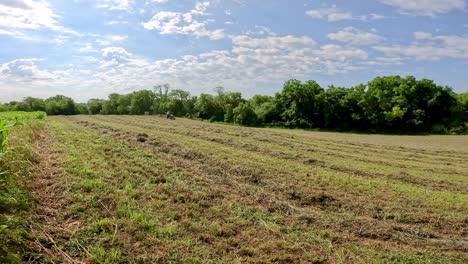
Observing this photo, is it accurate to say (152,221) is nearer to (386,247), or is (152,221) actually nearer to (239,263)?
(239,263)

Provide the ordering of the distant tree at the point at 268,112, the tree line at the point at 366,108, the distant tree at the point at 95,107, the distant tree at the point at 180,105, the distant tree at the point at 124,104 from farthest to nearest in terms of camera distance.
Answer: the distant tree at the point at 95,107
the distant tree at the point at 124,104
the distant tree at the point at 180,105
the distant tree at the point at 268,112
the tree line at the point at 366,108

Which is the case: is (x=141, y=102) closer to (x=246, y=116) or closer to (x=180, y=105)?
(x=180, y=105)

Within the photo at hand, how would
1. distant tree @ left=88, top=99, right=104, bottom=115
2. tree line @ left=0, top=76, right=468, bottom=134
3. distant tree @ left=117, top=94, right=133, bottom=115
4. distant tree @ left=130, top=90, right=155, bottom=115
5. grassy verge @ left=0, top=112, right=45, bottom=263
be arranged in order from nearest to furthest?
grassy verge @ left=0, top=112, right=45, bottom=263, tree line @ left=0, top=76, right=468, bottom=134, distant tree @ left=130, top=90, right=155, bottom=115, distant tree @ left=117, top=94, right=133, bottom=115, distant tree @ left=88, top=99, right=104, bottom=115

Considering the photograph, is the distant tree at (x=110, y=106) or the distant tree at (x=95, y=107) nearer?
Answer: the distant tree at (x=110, y=106)

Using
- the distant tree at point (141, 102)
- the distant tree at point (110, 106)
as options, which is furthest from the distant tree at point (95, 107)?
the distant tree at point (141, 102)

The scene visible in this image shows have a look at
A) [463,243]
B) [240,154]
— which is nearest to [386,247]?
[463,243]

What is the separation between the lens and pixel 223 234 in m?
5.52

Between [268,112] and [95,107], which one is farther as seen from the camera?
[95,107]

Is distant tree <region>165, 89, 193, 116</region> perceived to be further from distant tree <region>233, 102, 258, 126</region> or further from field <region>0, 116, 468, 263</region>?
field <region>0, 116, 468, 263</region>

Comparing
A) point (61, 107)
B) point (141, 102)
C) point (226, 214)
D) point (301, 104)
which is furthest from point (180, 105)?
point (226, 214)

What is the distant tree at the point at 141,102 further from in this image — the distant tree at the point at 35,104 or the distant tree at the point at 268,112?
the distant tree at the point at 268,112

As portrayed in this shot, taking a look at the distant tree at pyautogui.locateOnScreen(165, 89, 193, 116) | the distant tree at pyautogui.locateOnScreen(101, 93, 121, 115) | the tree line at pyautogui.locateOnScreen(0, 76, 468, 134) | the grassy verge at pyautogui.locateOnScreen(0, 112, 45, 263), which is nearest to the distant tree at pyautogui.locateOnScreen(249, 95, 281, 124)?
the tree line at pyautogui.locateOnScreen(0, 76, 468, 134)

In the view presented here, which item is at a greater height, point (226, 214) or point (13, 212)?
point (13, 212)

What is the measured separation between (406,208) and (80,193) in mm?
7748
